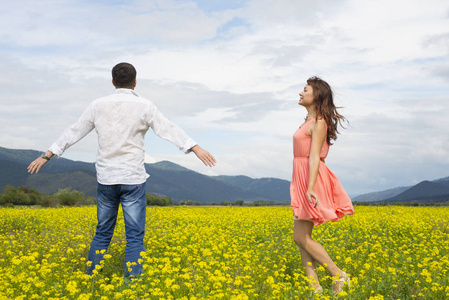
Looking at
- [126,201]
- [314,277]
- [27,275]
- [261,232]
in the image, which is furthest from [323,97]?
[261,232]

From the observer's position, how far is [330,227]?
1023 cm

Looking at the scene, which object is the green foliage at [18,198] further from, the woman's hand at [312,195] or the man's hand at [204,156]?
the woman's hand at [312,195]

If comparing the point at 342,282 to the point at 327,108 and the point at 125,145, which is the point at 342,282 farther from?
the point at 125,145

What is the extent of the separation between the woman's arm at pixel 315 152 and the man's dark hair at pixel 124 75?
2148 millimetres

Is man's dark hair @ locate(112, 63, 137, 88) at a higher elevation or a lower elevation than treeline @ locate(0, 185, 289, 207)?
higher

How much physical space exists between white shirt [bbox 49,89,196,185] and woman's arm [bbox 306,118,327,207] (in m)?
1.29

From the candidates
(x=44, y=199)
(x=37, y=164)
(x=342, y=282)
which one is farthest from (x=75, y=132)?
(x=44, y=199)

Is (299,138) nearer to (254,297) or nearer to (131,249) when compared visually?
(254,297)

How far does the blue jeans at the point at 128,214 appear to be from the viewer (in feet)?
15.1

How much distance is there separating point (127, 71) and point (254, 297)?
2.84 metres

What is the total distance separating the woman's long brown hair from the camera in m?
4.44

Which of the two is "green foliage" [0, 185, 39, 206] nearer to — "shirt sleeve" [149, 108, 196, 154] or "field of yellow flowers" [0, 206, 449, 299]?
"field of yellow flowers" [0, 206, 449, 299]

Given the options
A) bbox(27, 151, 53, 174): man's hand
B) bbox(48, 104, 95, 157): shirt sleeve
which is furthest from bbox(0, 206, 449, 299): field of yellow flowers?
bbox(48, 104, 95, 157): shirt sleeve

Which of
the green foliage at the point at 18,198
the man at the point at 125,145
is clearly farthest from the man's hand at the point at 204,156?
the green foliage at the point at 18,198
